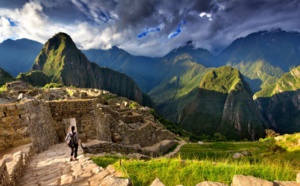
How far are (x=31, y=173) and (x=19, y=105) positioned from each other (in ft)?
14.4

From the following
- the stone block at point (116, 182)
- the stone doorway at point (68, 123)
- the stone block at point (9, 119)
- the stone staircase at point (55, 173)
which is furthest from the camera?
the stone doorway at point (68, 123)

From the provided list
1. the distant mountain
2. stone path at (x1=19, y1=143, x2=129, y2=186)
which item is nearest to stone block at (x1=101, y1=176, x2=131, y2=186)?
stone path at (x1=19, y1=143, x2=129, y2=186)

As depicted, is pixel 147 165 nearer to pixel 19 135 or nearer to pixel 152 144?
pixel 19 135

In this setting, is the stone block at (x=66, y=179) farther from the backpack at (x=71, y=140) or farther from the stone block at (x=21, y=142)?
the stone block at (x=21, y=142)

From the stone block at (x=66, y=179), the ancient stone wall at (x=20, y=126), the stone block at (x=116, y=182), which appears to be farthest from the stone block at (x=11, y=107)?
the stone block at (x=116, y=182)

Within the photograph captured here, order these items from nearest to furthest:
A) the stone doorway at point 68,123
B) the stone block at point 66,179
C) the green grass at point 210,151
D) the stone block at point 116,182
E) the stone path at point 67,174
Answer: the stone block at point 116,182
the stone path at point 67,174
the stone block at point 66,179
the stone doorway at point 68,123
the green grass at point 210,151

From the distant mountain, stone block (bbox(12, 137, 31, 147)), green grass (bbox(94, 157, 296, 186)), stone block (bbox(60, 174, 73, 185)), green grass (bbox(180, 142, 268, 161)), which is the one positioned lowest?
green grass (bbox(180, 142, 268, 161))

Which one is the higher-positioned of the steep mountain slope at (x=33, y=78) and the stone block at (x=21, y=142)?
the steep mountain slope at (x=33, y=78)

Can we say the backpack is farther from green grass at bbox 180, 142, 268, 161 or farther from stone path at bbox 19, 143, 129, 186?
green grass at bbox 180, 142, 268, 161

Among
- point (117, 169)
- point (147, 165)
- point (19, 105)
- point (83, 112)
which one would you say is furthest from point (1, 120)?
point (147, 165)

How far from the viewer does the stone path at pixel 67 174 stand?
5.57 metres

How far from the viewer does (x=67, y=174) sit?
21.5 feet

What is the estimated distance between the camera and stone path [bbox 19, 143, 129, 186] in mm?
5574

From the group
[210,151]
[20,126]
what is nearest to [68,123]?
[20,126]
